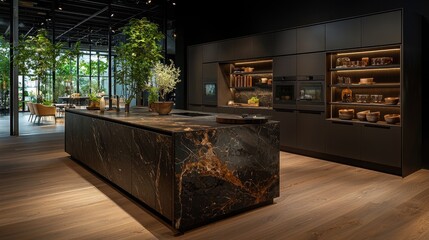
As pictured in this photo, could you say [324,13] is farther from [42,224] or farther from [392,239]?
[42,224]

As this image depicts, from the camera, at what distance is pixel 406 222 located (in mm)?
3367

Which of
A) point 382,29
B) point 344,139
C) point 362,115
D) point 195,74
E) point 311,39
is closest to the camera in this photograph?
point 382,29

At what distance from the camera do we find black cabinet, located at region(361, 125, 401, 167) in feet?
17.1

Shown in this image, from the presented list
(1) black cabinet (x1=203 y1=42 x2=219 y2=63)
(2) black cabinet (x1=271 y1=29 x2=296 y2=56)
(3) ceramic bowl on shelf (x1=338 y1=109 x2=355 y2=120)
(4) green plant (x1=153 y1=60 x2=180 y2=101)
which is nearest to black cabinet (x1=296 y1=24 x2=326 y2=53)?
(2) black cabinet (x1=271 y1=29 x2=296 y2=56)

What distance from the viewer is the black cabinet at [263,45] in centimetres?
719

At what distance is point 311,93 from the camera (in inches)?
257

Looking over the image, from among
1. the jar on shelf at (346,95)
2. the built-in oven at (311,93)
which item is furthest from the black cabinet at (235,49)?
the jar on shelf at (346,95)

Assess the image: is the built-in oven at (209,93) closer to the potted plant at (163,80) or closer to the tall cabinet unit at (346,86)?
the tall cabinet unit at (346,86)

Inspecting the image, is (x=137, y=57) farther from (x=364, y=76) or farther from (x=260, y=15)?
(x=260, y=15)

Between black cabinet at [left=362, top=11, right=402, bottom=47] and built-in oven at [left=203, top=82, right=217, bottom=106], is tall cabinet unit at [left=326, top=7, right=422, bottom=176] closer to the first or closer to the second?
black cabinet at [left=362, top=11, right=402, bottom=47]

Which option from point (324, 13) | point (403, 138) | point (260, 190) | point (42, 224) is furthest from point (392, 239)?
point (324, 13)

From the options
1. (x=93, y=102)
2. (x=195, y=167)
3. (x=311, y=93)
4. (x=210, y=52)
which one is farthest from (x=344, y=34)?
(x=93, y=102)

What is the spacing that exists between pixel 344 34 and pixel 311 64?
831 millimetres

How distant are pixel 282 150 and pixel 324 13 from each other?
2870 millimetres
